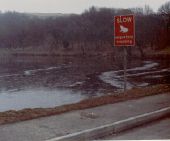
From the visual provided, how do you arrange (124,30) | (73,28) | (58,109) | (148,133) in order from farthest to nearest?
(73,28), (124,30), (58,109), (148,133)

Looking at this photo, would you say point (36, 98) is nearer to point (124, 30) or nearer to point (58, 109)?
point (124, 30)

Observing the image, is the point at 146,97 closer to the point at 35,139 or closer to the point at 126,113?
the point at 126,113

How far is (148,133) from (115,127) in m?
0.71

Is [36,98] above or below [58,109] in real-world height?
below

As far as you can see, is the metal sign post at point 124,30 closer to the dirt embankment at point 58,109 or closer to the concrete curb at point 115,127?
the dirt embankment at point 58,109

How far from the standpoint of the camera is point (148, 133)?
356 inches

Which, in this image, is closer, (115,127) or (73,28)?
(115,127)

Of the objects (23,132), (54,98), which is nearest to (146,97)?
(23,132)

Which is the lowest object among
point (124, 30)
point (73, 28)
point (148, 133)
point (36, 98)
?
point (36, 98)

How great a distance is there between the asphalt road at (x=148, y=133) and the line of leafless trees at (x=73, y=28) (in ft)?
250

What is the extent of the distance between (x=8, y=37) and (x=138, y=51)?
36552 mm

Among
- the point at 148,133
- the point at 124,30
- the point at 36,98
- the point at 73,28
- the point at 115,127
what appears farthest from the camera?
the point at 73,28

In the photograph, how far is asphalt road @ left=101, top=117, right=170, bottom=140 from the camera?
871 cm

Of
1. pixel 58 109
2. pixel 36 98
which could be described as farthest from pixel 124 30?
pixel 36 98
